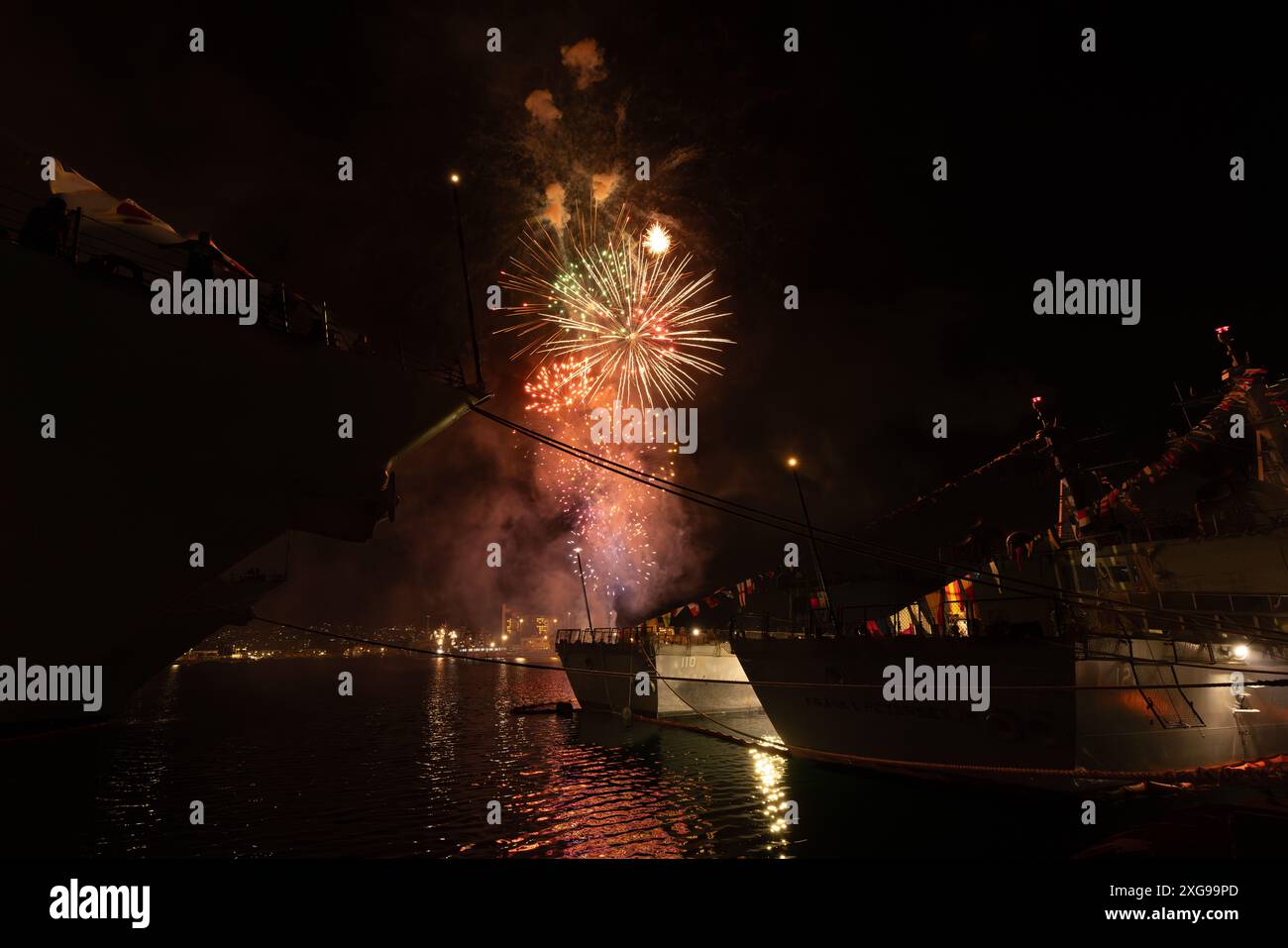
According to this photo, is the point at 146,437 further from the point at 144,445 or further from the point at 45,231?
the point at 45,231

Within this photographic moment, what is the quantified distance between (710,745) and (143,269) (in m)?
26.0

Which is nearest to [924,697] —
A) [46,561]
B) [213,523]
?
[213,523]

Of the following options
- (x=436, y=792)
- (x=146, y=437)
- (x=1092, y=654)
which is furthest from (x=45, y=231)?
(x=1092, y=654)

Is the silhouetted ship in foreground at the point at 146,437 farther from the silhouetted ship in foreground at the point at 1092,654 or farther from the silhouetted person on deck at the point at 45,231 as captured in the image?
the silhouetted ship in foreground at the point at 1092,654

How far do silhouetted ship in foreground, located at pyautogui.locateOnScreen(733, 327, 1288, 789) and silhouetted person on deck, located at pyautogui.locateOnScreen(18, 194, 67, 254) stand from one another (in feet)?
57.7

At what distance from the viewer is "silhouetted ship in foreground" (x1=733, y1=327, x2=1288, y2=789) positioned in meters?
15.5

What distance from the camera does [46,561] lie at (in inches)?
467

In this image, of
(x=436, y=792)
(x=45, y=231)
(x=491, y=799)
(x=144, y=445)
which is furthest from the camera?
(x=436, y=792)

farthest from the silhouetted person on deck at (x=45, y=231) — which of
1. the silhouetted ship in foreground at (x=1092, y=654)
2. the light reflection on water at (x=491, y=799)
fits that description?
the silhouetted ship in foreground at (x=1092, y=654)

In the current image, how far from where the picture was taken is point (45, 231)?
12320 mm

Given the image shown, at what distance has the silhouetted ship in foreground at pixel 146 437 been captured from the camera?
38.4 feet

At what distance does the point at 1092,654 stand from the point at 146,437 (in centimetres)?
2101

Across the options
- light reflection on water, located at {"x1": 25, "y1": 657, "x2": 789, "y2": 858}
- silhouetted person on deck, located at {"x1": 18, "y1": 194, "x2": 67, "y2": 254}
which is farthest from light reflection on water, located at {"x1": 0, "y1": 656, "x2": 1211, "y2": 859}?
silhouetted person on deck, located at {"x1": 18, "y1": 194, "x2": 67, "y2": 254}

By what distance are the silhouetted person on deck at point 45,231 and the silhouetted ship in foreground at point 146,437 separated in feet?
1.33
